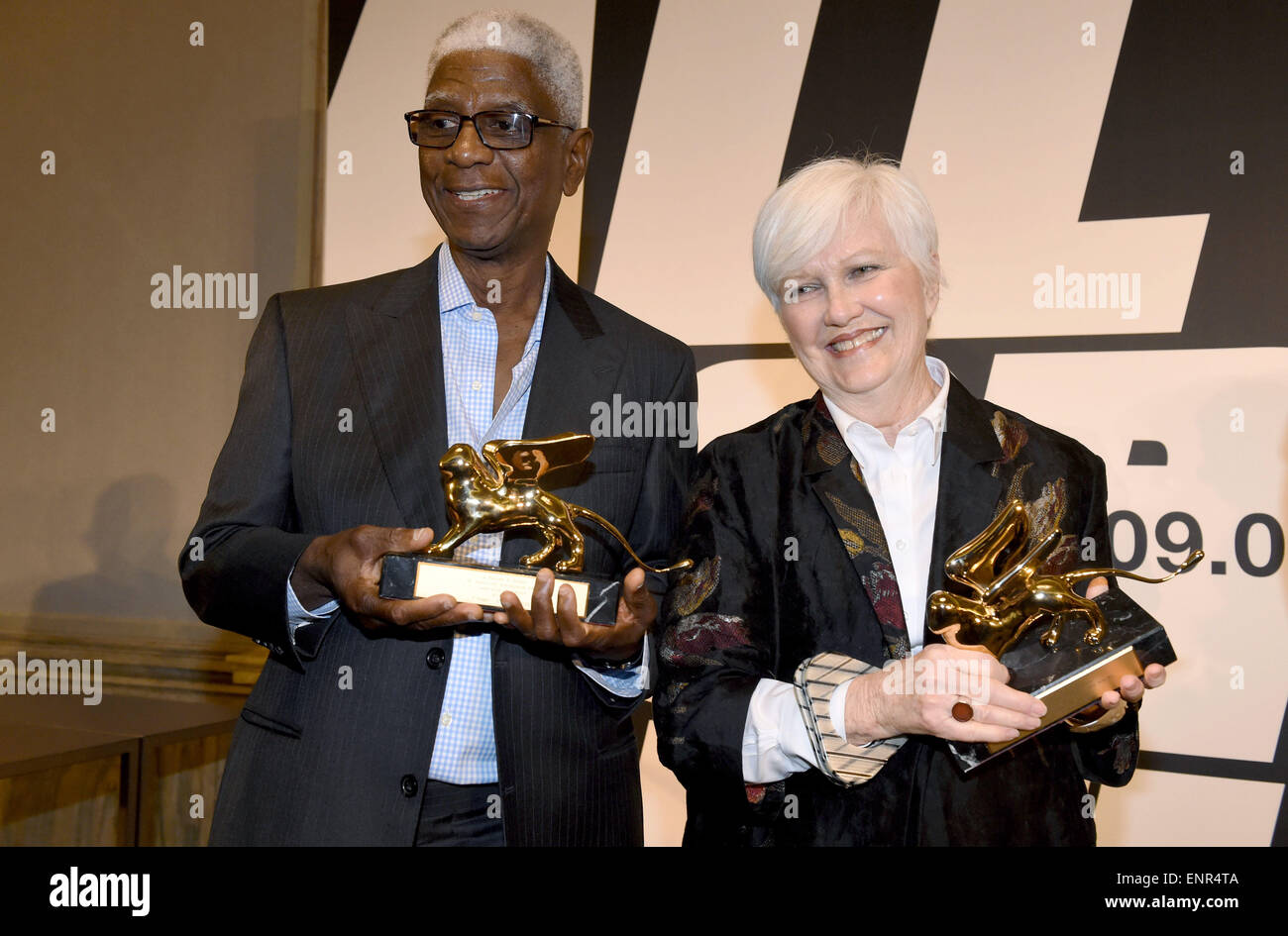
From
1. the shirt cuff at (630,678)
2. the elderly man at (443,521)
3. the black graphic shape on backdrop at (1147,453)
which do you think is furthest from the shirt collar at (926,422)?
the black graphic shape on backdrop at (1147,453)

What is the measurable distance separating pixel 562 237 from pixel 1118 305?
163 centimetres

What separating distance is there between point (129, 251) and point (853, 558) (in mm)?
3373

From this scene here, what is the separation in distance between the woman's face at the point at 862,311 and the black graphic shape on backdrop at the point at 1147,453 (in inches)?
54.9

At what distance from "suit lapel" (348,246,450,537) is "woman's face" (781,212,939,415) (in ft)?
1.88

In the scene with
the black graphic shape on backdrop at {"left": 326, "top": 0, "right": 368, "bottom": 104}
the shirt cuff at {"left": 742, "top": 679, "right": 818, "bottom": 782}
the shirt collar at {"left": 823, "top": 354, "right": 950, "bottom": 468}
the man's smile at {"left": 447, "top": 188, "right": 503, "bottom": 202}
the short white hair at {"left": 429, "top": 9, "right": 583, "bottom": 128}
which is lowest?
the shirt cuff at {"left": 742, "top": 679, "right": 818, "bottom": 782}

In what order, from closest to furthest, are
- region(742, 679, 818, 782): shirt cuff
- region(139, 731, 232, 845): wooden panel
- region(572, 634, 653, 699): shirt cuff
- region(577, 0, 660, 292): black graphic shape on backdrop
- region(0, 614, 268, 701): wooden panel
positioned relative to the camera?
1. region(742, 679, 818, 782): shirt cuff
2. region(572, 634, 653, 699): shirt cuff
3. region(577, 0, 660, 292): black graphic shape on backdrop
4. region(139, 731, 232, 845): wooden panel
5. region(0, 614, 268, 701): wooden panel

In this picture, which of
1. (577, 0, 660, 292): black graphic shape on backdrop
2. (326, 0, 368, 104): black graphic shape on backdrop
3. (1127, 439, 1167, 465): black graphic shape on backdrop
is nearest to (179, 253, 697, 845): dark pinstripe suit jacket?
(1127, 439, 1167, 465): black graphic shape on backdrop

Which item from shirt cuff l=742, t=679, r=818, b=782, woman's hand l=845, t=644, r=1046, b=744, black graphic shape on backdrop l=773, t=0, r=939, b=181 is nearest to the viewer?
woman's hand l=845, t=644, r=1046, b=744

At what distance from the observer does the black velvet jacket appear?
1445 mm

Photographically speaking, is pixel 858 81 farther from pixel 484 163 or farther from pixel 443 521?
pixel 443 521
